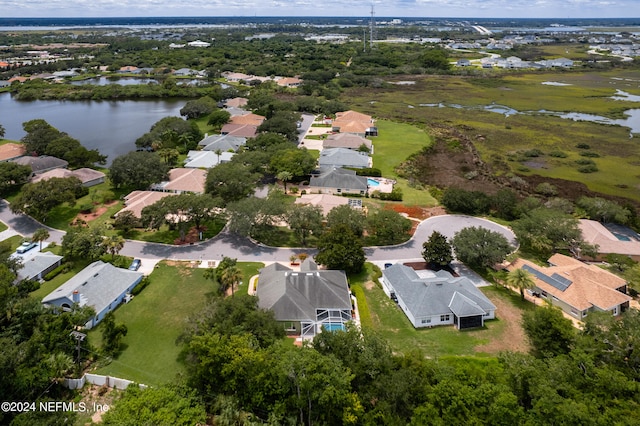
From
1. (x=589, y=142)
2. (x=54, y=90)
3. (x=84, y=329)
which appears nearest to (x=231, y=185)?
(x=84, y=329)

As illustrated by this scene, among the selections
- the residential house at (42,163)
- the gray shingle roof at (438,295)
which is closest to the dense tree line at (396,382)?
the gray shingle roof at (438,295)

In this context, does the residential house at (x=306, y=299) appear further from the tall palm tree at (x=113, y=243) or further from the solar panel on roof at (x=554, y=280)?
the solar panel on roof at (x=554, y=280)

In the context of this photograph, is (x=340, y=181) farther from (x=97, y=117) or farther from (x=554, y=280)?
(x=97, y=117)

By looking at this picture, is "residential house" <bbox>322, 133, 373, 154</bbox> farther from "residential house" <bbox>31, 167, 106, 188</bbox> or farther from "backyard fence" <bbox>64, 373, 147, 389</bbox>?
"backyard fence" <bbox>64, 373, 147, 389</bbox>

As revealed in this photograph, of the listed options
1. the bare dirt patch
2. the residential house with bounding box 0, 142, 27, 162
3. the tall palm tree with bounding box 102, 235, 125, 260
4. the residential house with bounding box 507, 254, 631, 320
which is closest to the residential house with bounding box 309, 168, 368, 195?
the residential house with bounding box 507, 254, 631, 320

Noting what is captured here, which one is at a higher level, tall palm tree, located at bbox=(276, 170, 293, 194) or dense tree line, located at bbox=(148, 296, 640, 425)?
tall palm tree, located at bbox=(276, 170, 293, 194)
